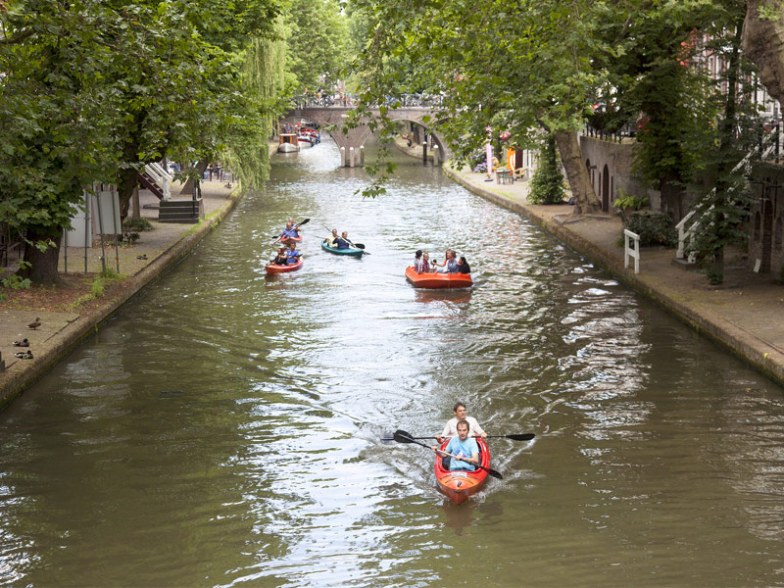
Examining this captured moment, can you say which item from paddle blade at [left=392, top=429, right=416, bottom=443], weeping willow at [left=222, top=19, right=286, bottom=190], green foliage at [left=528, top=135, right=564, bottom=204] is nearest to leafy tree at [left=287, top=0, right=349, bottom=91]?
weeping willow at [left=222, top=19, right=286, bottom=190]

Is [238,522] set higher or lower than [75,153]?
lower

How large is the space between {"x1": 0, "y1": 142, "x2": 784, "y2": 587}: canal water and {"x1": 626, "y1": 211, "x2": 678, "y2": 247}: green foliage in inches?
159

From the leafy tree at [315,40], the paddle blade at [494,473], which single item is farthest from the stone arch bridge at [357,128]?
the paddle blade at [494,473]

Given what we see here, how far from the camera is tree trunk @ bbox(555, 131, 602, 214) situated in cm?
4197

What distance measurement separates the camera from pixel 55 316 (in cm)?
2469

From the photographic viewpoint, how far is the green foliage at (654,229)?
3403cm

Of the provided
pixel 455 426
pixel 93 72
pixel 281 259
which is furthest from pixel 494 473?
pixel 281 259

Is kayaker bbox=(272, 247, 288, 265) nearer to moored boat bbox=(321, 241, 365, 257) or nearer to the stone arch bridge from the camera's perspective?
moored boat bbox=(321, 241, 365, 257)

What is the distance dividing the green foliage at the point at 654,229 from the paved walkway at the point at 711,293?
16.9 inches

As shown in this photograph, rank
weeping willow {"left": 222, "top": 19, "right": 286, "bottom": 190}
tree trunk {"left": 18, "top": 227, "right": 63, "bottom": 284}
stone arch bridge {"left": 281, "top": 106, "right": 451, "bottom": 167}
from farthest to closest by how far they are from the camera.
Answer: stone arch bridge {"left": 281, "top": 106, "right": 451, "bottom": 167}
weeping willow {"left": 222, "top": 19, "right": 286, "bottom": 190}
tree trunk {"left": 18, "top": 227, "right": 63, "bottom": 284}

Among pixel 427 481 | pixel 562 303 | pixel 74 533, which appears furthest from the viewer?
pixel 562 303

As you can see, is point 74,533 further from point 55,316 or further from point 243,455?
point 55,316

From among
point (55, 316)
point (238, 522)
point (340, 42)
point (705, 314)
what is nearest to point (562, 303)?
Result: point (705, 314)

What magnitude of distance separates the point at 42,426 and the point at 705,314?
1293 centimetres
